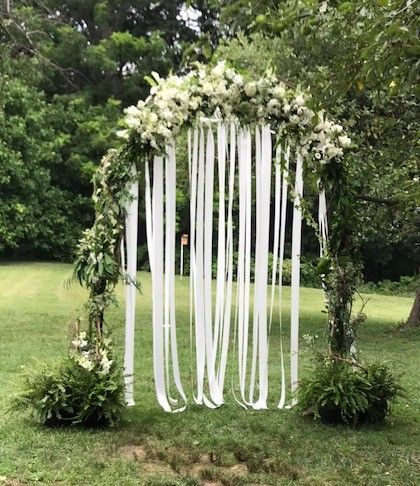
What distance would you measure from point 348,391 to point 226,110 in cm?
238

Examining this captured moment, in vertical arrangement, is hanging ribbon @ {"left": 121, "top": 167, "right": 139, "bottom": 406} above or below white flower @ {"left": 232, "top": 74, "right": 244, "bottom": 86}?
below

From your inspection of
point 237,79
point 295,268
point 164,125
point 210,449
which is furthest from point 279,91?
point 210,449

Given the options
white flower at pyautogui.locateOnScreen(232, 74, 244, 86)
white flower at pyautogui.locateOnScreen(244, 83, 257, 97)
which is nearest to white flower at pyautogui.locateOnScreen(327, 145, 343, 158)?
white flower at pyautogui.locateOnScreen(244, 83, 257, 97)

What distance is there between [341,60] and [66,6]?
21.8 m

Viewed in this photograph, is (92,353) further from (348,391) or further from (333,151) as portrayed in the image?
(333,151)

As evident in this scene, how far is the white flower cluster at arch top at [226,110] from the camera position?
5.00 meters

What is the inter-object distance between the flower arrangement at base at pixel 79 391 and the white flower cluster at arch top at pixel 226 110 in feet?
5.51

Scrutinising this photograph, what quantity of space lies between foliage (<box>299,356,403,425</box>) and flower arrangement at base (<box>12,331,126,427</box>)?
153cm

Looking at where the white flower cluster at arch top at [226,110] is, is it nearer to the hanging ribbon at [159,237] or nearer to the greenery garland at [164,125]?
the greenery garland at [164,125]

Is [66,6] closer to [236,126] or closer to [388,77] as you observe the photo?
[236,126]

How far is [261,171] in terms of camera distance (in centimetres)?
557

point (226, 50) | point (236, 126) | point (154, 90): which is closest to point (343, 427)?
point (236, 126)

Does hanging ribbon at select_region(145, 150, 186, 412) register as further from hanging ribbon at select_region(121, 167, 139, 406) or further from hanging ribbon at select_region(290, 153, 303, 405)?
hanging ribbon at select_region(290, 153, 303, 405)

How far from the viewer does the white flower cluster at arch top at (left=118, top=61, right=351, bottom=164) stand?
16.4 ft
